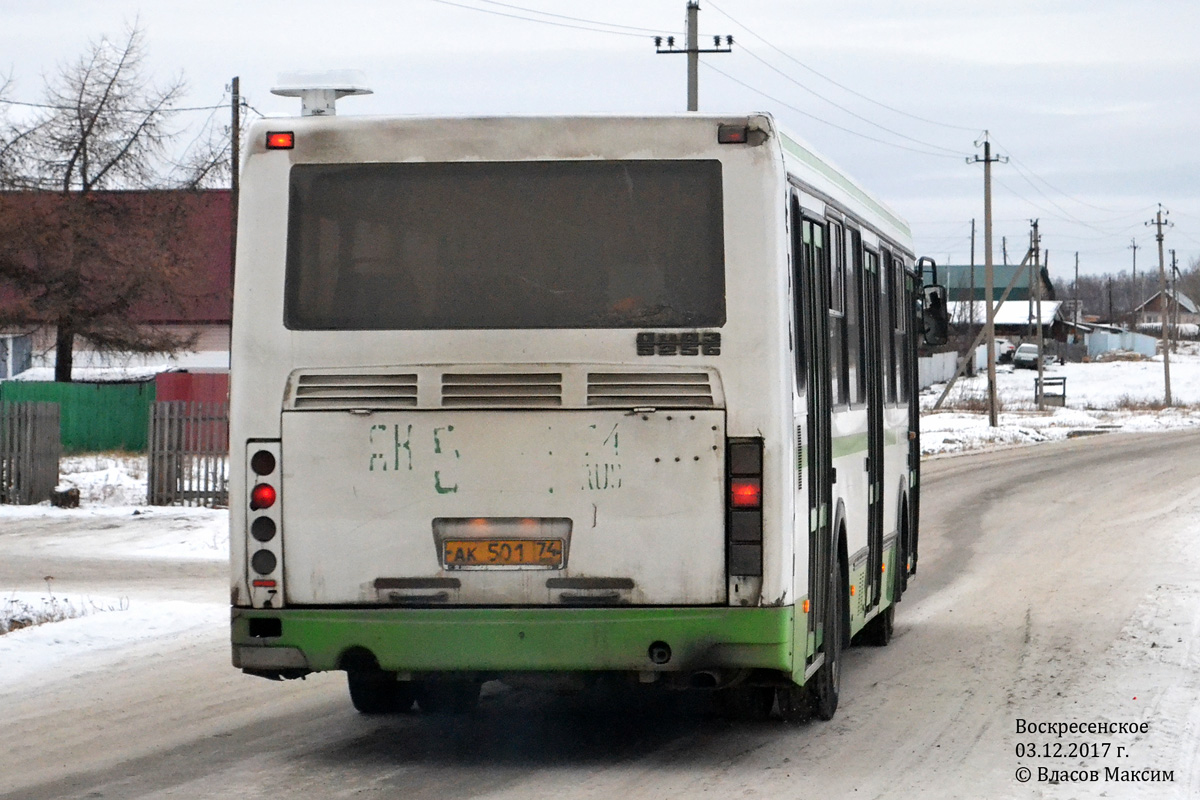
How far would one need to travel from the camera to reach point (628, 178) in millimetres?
7535

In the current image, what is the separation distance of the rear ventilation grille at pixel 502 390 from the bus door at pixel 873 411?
3386mm

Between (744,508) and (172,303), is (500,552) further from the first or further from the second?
(172,303)

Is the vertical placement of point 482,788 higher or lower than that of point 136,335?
lower

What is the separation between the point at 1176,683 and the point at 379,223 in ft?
18.7

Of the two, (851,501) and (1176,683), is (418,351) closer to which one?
(851,501)

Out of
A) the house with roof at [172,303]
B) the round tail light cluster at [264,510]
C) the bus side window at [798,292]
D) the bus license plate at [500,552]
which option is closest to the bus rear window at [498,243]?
the bus side window at [798,292]

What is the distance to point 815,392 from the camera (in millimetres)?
8328

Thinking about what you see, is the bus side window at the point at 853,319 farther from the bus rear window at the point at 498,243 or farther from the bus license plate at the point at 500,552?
the bus license plate at the point at 500,552

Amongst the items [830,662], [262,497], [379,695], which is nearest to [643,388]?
[262,497]

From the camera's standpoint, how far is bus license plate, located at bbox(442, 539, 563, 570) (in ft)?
24.2

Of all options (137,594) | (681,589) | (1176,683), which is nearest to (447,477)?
(681,589)

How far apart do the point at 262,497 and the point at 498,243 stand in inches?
58.2

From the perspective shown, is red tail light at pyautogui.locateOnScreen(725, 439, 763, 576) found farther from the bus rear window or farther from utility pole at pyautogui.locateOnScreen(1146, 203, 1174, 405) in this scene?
utility pole at pyautogui.locateOnScreen(1146, 203, 1174, 405)

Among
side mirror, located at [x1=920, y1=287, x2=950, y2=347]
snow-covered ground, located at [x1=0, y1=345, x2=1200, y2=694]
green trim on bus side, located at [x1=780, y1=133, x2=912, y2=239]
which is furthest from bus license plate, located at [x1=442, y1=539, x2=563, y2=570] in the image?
side mirror, located at [x1=920, y1=287, x2=950, y2=347]
